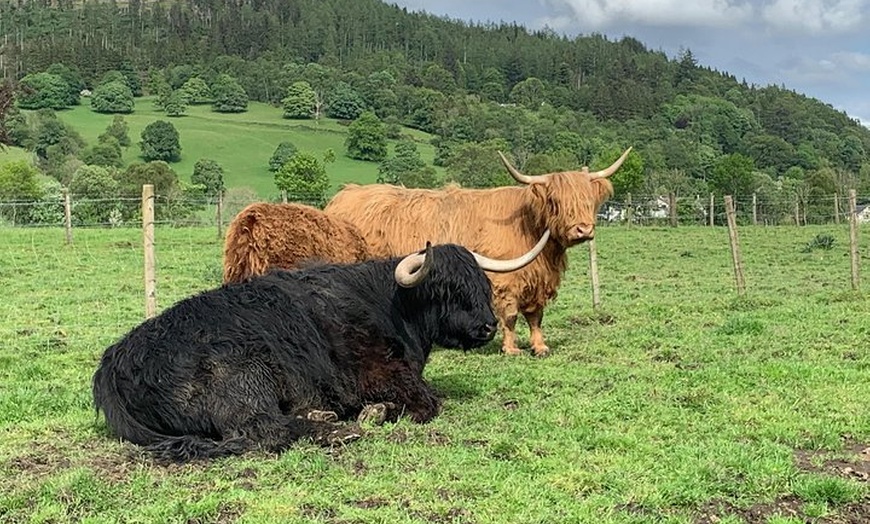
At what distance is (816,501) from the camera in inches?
175

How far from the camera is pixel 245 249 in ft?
27.6

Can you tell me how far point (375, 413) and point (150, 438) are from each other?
5.19 ft

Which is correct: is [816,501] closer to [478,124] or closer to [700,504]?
[700,504]

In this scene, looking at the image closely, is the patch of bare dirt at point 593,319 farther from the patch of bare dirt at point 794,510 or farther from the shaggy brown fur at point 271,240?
the patch of bare dirt at point 794,510

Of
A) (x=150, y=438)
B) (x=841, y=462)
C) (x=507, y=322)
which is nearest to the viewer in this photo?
(x=841, y=462)

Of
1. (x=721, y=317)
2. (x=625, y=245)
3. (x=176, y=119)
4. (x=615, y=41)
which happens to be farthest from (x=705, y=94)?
(x=721, y=317)

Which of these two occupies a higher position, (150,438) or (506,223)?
(506,223)

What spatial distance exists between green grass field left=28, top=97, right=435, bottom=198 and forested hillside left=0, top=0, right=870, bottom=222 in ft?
19.3

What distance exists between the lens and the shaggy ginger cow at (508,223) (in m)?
9.37

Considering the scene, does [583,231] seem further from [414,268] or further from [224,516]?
[224,516]

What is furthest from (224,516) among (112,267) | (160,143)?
(160,143)

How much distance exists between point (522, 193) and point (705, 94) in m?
137

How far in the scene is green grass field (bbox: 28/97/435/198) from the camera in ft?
241

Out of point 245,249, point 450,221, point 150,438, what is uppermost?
point 450,221
